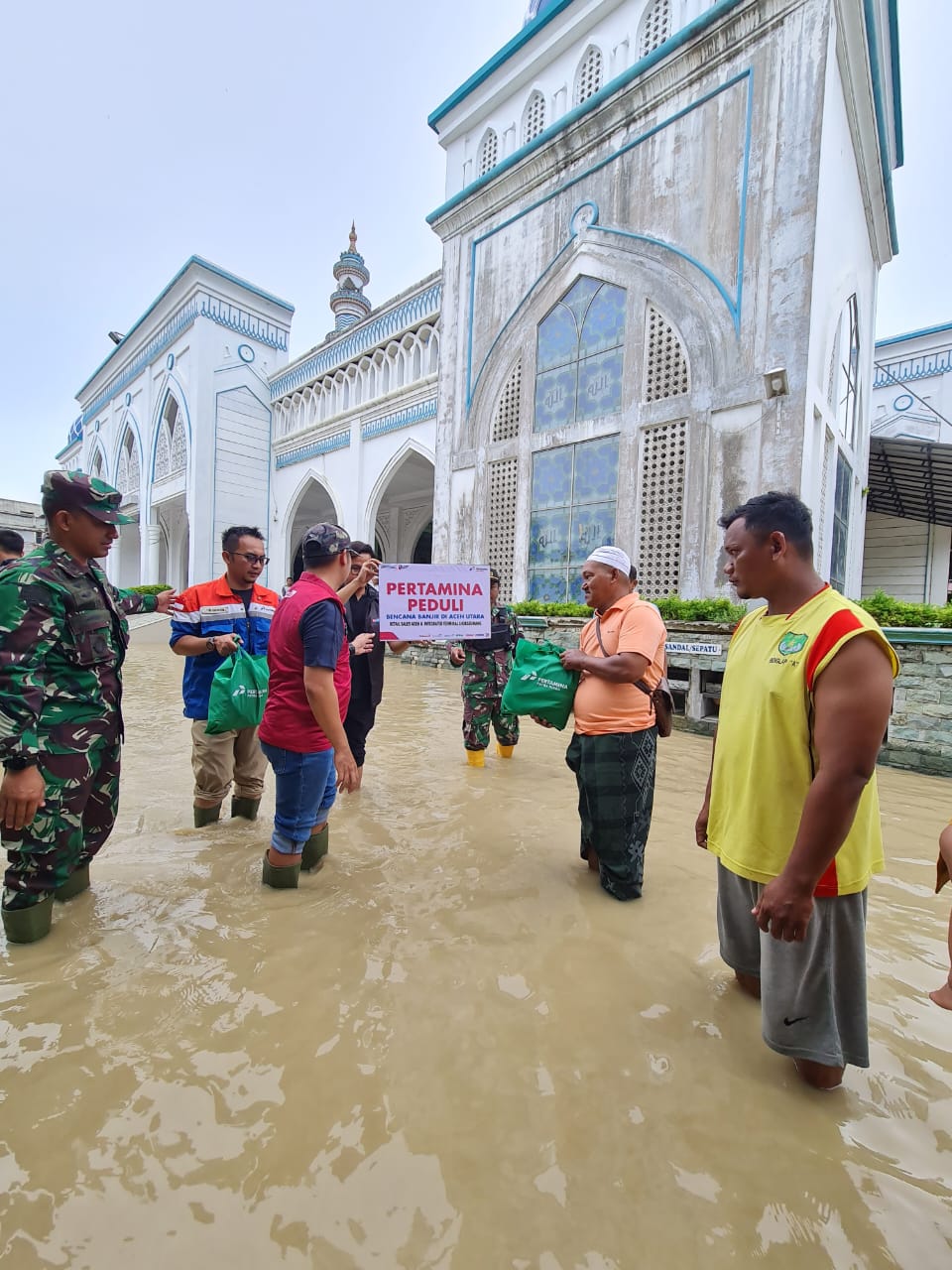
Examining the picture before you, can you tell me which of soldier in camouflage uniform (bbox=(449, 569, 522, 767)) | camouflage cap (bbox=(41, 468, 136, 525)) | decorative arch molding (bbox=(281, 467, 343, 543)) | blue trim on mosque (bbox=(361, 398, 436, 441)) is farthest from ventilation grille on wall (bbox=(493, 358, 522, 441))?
camouflage cap (bbox=(41, 468, 136, 525))

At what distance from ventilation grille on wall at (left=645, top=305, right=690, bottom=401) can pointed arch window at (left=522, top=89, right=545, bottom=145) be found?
4.61m

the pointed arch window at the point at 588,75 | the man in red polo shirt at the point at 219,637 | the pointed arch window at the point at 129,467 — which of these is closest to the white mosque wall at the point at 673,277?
the pointed arch window at the point at 588,75

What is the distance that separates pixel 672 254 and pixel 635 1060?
9.70 meters

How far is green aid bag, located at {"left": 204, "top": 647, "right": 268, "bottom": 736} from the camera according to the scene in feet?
9.64

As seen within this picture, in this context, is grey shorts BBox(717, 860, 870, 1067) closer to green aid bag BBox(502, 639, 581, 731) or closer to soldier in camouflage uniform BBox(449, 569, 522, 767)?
green aid bag BBox(502, 639, 581, 731)

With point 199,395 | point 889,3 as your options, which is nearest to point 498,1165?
point 889,3

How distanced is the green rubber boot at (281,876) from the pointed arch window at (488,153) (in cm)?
1275

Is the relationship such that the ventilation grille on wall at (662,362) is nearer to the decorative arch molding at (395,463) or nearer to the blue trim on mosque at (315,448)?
the decorative arch molding at (395,463)

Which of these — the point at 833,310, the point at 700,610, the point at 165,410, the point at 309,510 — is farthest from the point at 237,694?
the point at 165,410

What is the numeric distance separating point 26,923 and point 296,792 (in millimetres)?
1042

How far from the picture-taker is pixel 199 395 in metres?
18.0

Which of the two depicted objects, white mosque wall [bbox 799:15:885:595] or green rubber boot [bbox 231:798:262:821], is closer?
green rubber boot [bbox 231:798:262:821]

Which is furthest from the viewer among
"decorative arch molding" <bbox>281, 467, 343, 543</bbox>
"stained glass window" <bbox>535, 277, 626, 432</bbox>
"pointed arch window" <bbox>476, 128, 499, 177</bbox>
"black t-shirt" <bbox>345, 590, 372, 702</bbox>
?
"decorative arch molding" <bbox>281, 467, 343, 543</bbox>

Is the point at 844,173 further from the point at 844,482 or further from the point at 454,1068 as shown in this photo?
the point at 454,1068
